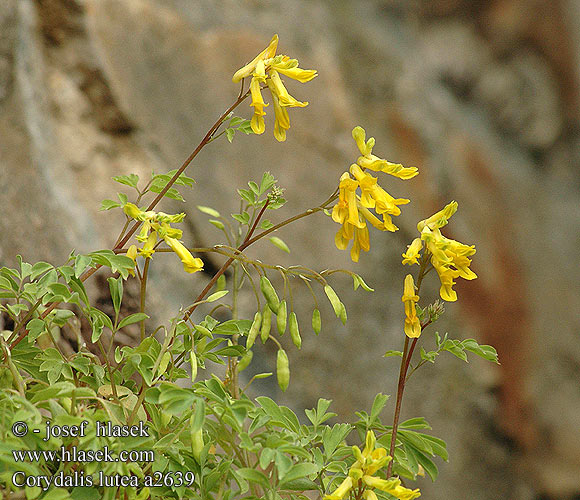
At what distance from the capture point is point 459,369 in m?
2.16

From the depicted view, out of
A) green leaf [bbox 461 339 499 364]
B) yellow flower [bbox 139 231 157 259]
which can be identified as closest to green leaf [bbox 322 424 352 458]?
green leaf [bbox 461 339 499 364]

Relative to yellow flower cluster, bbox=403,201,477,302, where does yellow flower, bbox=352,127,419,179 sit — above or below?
above

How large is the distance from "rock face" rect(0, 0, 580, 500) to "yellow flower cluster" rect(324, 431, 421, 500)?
78 cm

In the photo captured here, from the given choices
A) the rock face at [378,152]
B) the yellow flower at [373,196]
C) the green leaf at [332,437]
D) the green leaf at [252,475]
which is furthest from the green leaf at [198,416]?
the rock face at [378,152]

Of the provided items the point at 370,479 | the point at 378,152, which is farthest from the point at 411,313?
the point at 378,152

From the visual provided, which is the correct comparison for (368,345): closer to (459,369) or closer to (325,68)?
(459,369)

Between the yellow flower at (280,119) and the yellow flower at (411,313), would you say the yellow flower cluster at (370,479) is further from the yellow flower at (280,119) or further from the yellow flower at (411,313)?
the yellow flower at (280,119)

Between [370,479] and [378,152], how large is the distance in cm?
162

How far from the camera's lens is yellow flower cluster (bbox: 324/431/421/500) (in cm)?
59

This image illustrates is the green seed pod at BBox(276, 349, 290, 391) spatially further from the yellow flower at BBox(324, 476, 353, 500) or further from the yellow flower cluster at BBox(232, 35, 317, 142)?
the yellow flower cluster at BBox(232, 35, 317, 142)

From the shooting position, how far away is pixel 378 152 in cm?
212

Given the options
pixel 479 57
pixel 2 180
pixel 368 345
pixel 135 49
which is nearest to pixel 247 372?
pixel 368 345

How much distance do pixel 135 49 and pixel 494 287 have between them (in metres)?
1.51

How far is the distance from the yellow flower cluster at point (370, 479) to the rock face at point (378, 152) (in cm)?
78
